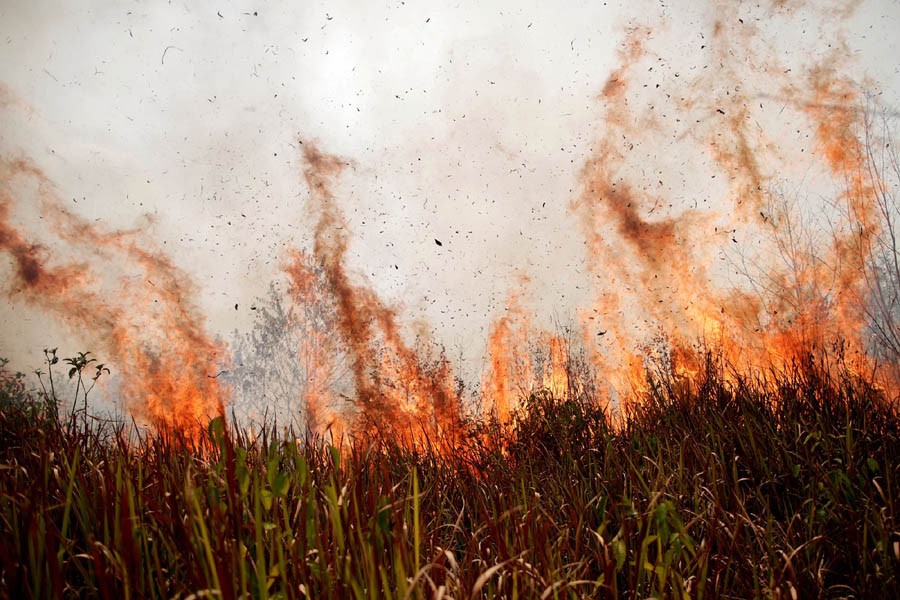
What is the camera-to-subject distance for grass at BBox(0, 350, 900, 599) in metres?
1.11

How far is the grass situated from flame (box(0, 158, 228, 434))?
3600 millimetres

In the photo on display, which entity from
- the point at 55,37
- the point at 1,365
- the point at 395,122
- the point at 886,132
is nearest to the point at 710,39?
the point at 886,132

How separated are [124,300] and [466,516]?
207 inches

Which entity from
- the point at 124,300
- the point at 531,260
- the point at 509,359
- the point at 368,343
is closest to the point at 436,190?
the point at 531,260

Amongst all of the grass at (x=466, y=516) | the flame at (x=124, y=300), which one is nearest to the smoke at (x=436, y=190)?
the flame at (x=124, y=300)

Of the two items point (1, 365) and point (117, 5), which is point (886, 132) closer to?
point (117, 5)

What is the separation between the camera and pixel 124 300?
595 cm

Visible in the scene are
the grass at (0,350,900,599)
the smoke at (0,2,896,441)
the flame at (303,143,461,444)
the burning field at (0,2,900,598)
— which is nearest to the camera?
the grass at (0,350,900,599)

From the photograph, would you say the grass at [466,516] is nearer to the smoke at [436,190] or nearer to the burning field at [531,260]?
the burning field at [531,260]

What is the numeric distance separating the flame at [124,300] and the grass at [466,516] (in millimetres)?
3600

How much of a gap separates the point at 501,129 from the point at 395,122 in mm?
1322

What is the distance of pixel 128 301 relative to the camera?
5.95 m

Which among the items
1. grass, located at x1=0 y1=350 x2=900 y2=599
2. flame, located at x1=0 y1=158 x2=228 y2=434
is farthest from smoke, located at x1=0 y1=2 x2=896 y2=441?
grass, located at x1=0 y1=350 x2=900 y2=599

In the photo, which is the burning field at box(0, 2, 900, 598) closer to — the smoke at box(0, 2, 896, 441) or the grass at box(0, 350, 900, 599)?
the smoke at box(0, 2, 896, 441)
